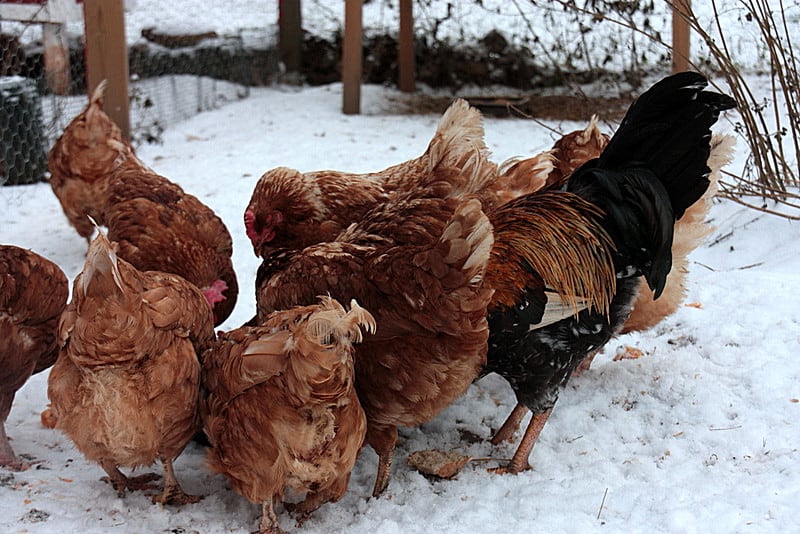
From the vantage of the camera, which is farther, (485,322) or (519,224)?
(519,224)

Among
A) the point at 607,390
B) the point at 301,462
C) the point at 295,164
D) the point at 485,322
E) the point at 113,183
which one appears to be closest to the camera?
the point at 301,462

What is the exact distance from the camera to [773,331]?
416cm

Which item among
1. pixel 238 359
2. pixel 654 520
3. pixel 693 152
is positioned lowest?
A: pixel 654 520

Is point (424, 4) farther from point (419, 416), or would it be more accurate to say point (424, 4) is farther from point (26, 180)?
point (419, 416)

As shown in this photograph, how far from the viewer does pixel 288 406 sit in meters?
2.67

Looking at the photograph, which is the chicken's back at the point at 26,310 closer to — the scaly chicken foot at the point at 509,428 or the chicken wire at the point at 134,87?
the scaly chicken foot at the point at 509,428

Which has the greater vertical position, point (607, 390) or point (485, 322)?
point (485, 322)

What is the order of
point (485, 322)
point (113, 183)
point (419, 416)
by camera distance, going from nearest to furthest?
1. point (485, 322)
2. point (419, 416)
3. point (113, 183)

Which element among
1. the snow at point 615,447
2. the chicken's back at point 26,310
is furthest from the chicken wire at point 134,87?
the chicken's back at point 26,310

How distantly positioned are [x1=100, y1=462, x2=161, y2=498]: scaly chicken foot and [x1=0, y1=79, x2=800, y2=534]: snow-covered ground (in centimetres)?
5

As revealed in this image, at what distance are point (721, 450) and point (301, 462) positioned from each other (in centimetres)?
187

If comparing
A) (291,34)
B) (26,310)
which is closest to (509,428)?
(26,310)

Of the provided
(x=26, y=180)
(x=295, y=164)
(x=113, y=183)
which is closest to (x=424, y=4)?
(x=295, y=164)

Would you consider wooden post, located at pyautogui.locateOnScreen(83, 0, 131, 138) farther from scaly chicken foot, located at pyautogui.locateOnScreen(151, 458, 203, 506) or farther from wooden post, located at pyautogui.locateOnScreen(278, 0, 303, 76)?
scaly chicken foot, located at pyautogui.locateOnScreen(151, 458, 203, 506)
